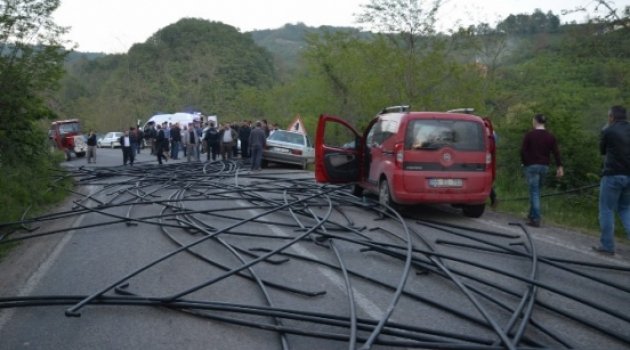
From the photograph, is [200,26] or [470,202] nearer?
[470,202]

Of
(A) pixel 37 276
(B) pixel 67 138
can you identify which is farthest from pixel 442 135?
(B) pixel 67 138

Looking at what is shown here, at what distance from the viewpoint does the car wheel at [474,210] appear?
32.9 feet

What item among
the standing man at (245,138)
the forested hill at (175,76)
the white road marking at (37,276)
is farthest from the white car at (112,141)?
the white road marking at (37,276)

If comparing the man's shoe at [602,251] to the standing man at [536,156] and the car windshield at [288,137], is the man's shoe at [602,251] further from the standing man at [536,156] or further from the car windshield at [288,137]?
the car windshield at [288,137]

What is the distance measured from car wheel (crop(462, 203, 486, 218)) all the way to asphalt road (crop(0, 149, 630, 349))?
0.36 metres

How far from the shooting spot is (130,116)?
76875mm

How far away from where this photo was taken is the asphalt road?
4438mm

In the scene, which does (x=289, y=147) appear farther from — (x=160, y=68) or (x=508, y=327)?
(x=160, y=68)

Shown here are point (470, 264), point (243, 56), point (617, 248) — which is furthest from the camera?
point (243, 56)

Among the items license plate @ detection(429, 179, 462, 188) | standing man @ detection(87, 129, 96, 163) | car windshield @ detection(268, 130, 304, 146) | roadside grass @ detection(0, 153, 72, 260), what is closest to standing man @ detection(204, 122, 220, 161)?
car windshield @ detection(268, 130, 304, 146)

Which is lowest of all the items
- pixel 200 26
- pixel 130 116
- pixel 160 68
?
pixel 130 116

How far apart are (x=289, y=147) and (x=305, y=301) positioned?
15.9 m

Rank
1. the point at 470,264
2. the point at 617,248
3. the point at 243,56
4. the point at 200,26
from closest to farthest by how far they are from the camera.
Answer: the point at 470,264 → the point at 617,248 → the point at 243,56 → the point at 200,26

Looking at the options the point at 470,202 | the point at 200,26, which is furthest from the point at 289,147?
the point at 200,26
